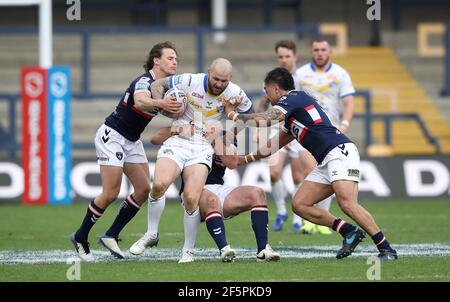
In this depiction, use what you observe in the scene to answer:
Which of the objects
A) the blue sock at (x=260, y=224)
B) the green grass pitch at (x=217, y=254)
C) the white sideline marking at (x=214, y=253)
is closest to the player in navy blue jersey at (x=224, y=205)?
the blue sock at (x=260, y=224)

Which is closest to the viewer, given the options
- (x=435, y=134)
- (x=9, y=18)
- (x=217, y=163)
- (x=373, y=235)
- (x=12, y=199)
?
(x=373, y=235)

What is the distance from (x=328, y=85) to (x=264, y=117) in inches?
153

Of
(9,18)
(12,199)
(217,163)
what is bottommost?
(12,199)

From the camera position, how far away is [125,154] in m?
11.7

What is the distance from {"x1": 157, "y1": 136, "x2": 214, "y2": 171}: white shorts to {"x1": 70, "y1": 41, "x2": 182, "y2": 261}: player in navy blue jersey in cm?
41

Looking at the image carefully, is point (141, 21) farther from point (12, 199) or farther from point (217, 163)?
point (217, 163)

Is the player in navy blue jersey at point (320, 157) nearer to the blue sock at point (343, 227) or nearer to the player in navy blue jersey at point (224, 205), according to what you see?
the blue sock at point (343, 227)

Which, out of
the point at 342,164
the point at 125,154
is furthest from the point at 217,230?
the point at 125,154

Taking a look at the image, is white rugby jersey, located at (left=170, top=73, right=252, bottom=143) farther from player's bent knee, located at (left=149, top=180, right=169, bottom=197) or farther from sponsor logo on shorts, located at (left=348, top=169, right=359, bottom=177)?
sponsor logo on shorts, located at (left=348, top=169, right=359, bottom=177)

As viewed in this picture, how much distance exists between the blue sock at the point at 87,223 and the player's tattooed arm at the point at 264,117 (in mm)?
1740
